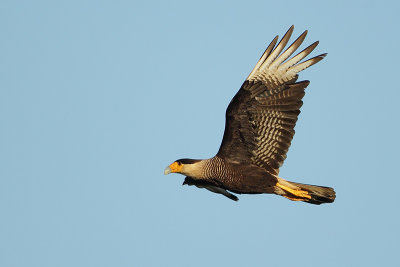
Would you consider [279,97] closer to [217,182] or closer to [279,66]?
[279,66]

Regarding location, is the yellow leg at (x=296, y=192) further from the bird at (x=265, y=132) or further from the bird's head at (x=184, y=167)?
the bird's head at (x=184, y=167)

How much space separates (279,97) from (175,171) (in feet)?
6.75

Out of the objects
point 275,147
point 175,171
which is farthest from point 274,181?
point 175,171

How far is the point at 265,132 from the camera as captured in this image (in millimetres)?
13297

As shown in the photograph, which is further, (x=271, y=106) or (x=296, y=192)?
(x=296, y=192)

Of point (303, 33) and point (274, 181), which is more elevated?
point (303, 33)

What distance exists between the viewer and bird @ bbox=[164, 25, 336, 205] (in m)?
13.2

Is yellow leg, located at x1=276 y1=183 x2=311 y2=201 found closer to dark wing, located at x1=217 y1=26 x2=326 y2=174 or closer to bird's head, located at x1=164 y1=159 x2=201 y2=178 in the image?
dark wing, located at x1=217 y1=26 x2=326 y2=174

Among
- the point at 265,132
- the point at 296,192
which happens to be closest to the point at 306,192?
the point at 296,192

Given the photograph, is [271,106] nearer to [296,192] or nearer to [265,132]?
[265,132]

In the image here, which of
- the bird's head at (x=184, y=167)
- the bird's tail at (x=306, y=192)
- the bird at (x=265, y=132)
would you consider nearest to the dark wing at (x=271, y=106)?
the bird at (x=265, y=132)

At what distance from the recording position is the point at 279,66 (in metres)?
13.2

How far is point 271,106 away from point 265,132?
0.43 meters

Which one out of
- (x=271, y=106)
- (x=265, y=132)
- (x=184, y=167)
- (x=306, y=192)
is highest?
(x=271, y=106)
